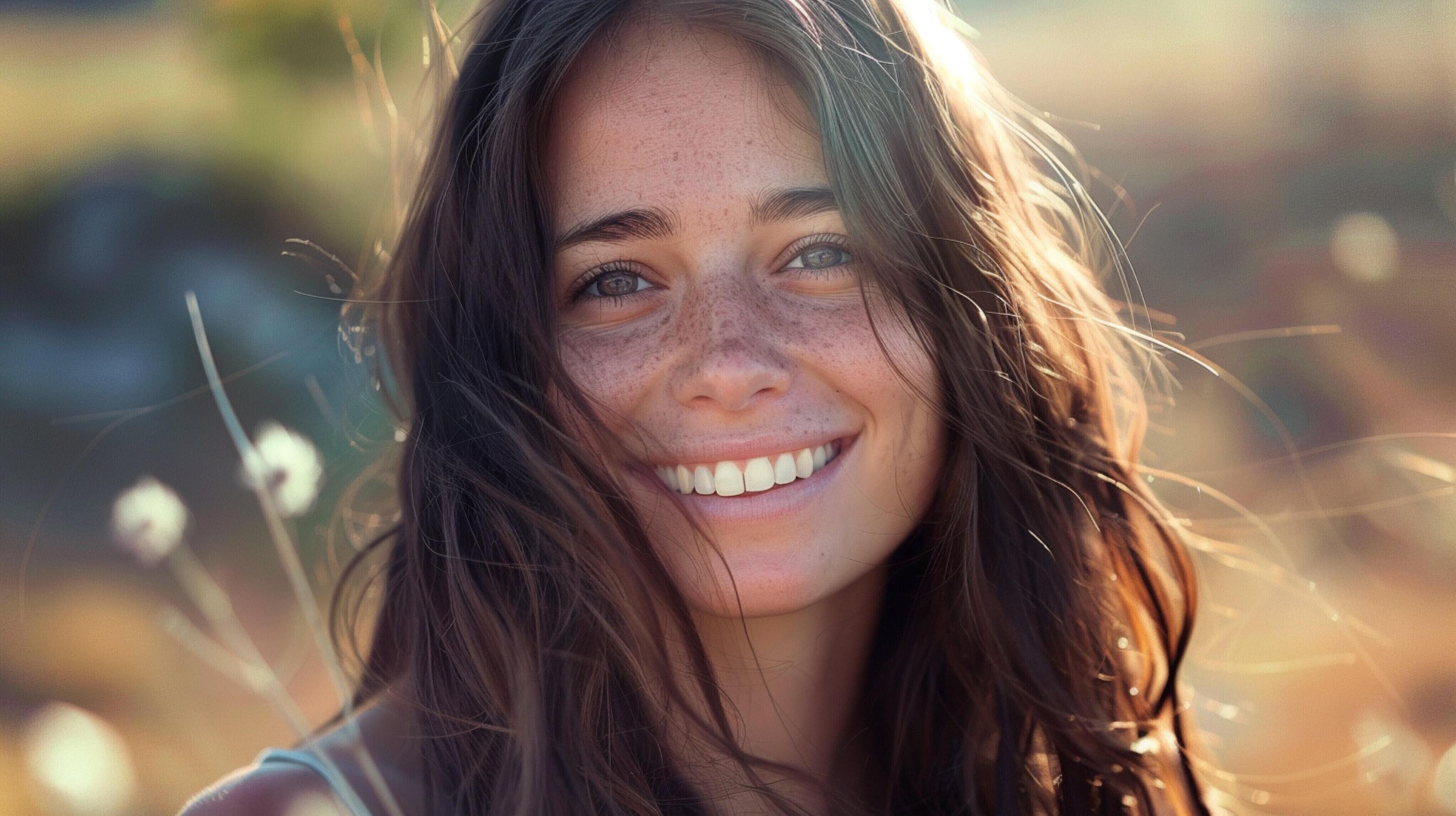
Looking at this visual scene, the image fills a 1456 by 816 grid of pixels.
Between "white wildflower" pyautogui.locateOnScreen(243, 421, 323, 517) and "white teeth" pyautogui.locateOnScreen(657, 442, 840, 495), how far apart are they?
65 cm

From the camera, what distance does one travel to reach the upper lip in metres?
1.72

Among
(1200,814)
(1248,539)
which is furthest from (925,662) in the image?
(1248,539)

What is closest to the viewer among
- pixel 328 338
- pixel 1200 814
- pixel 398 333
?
pixel 398 333

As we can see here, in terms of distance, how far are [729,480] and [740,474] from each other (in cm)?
2

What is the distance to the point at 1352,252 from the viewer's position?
625cm

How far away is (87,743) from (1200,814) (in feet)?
6.21

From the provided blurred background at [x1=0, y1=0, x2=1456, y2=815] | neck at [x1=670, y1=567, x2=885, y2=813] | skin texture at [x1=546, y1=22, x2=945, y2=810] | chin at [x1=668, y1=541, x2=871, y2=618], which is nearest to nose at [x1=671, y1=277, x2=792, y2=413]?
skin texture at [x1=546, y1=22, x2=945, y2=810]

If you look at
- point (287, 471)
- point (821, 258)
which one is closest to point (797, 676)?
point (821, 258)

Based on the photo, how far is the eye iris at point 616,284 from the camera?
71.6 inches

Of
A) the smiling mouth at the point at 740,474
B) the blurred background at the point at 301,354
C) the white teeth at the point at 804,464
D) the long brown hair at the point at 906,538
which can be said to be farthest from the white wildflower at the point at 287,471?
the blurred background at the point at 301,354

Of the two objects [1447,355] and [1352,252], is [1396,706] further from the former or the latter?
[1352,252]

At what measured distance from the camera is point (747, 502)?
1.74 metres

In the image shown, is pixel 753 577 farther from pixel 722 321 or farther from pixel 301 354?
pixel 301 354

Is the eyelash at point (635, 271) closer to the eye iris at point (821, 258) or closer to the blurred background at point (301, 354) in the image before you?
the eye iris at point (821, 258)
